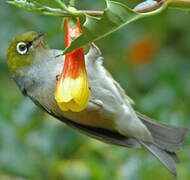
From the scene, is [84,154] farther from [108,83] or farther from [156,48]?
[156,48]

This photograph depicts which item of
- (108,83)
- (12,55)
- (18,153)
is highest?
(12,55)

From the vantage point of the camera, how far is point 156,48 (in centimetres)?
600

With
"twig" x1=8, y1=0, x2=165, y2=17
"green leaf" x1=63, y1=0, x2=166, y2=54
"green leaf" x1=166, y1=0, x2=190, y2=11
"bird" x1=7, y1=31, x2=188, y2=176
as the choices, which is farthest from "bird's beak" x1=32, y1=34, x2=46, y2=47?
"green leaf" x1=166, y1=0, x2=190, y2=11

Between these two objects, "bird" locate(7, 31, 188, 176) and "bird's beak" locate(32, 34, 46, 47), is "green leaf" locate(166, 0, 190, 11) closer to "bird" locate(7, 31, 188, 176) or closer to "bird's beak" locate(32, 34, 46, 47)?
"bird" locate(7, 31, 188, 176)

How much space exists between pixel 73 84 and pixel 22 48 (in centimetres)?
170

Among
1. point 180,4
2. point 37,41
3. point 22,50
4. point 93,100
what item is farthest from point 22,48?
point 180,4

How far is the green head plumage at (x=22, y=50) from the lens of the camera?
3.63 meters

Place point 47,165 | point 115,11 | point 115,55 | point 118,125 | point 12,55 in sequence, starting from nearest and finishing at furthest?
point 115,11 → point 12,55 → point 118,125 → point 47,165 → point 115,55

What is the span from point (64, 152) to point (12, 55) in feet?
4.39

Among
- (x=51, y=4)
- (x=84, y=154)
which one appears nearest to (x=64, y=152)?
(x=84, y=154)

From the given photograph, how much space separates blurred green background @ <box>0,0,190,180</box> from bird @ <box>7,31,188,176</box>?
0.66 feet

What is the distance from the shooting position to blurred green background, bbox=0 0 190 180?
4.23 metres

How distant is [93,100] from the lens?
12.3 ft

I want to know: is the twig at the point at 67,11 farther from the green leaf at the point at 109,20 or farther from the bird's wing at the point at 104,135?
the bird's wing at the point at 104,135
